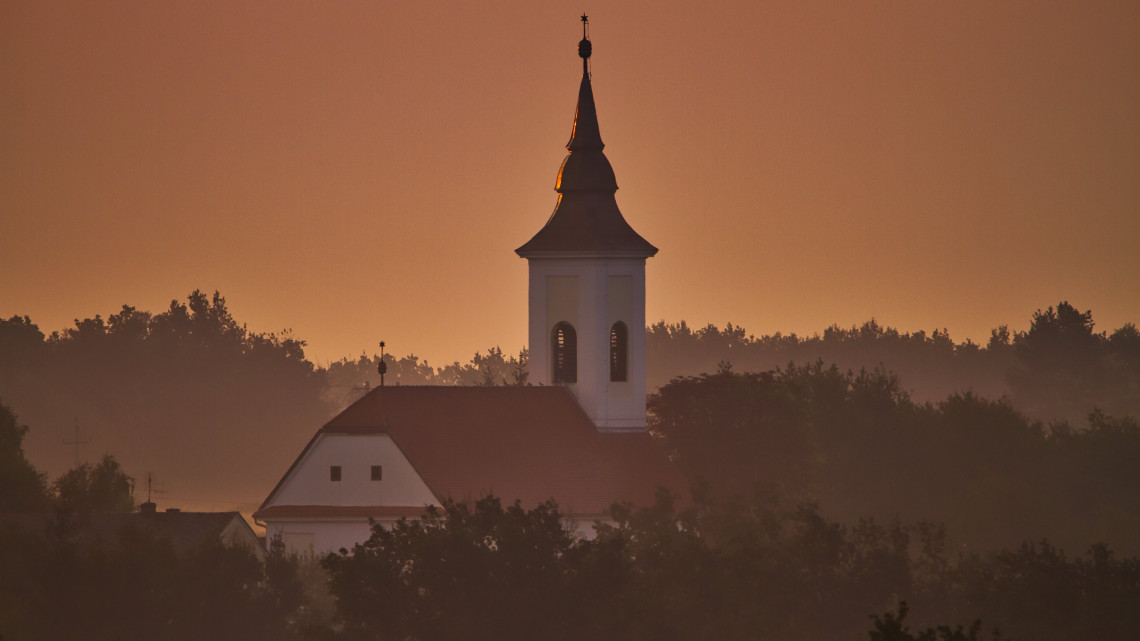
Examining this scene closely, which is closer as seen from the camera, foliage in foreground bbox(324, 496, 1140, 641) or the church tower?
foliage in foreground bbox(324, 496, 1140, 641)

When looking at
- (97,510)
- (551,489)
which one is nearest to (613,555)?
(551,489)

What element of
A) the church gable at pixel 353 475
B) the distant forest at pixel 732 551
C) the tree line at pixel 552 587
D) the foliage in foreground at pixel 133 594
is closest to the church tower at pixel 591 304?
the distant forest at pixel 732 551

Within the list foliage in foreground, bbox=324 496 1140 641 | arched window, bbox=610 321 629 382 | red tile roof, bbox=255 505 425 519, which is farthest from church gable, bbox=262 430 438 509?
foliage in foreground, bbox=324 496 1140 641

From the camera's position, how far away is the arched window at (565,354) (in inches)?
2822

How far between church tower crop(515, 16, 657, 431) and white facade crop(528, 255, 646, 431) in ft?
0.09

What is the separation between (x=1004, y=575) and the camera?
56469 mm

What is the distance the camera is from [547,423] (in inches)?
2741

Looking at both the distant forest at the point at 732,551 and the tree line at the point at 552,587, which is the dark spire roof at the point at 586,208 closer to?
the distant forest at the point at 732,551

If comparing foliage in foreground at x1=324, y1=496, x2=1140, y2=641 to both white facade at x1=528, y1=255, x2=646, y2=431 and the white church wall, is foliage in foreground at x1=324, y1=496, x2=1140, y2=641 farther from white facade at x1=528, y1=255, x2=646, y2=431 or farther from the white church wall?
white facade at x1=528, y1=255, x2=646, y2=431

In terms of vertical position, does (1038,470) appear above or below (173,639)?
above

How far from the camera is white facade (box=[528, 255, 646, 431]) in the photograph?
233ft

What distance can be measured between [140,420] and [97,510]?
101 metres

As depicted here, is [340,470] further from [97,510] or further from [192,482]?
[192,482]

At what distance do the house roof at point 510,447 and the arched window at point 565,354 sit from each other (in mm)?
1029
